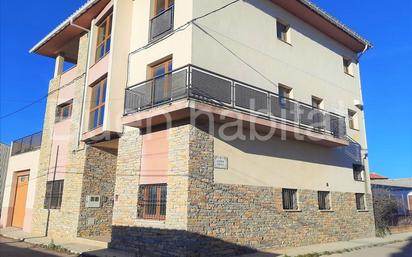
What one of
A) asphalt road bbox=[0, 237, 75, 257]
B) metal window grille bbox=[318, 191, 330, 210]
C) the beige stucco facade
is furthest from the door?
metal window grille bbox=[318, 191, 330, 210]

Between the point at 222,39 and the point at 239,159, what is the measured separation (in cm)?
405

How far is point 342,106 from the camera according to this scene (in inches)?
688

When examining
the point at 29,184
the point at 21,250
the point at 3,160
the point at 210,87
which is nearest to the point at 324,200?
the point at 210,87

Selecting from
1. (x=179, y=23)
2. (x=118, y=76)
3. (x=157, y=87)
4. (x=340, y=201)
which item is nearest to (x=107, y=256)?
(x=157, y=87)

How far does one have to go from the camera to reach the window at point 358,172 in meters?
17.3

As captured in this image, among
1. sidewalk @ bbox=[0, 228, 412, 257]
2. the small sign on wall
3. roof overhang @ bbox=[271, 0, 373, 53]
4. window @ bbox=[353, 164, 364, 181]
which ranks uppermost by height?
roof overhang @ bbox=[271, 0, 373, 53]

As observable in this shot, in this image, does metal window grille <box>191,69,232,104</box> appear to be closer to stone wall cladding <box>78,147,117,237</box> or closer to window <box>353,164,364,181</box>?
stone wall cladding <box>78,147,117,237</box>

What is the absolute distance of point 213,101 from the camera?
35.0 feet

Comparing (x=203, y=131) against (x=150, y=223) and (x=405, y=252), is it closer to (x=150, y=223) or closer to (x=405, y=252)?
(x=150, y=223)

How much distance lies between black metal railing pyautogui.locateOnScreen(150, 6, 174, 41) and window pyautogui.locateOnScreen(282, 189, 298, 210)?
7000 mm

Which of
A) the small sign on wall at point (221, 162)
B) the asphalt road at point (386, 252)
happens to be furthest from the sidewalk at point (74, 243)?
the asphalt road at point (386, 252)

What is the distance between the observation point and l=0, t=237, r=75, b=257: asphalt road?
1119 cm

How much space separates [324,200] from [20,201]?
15.9 metres

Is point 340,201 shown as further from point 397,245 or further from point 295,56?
point 295,56
